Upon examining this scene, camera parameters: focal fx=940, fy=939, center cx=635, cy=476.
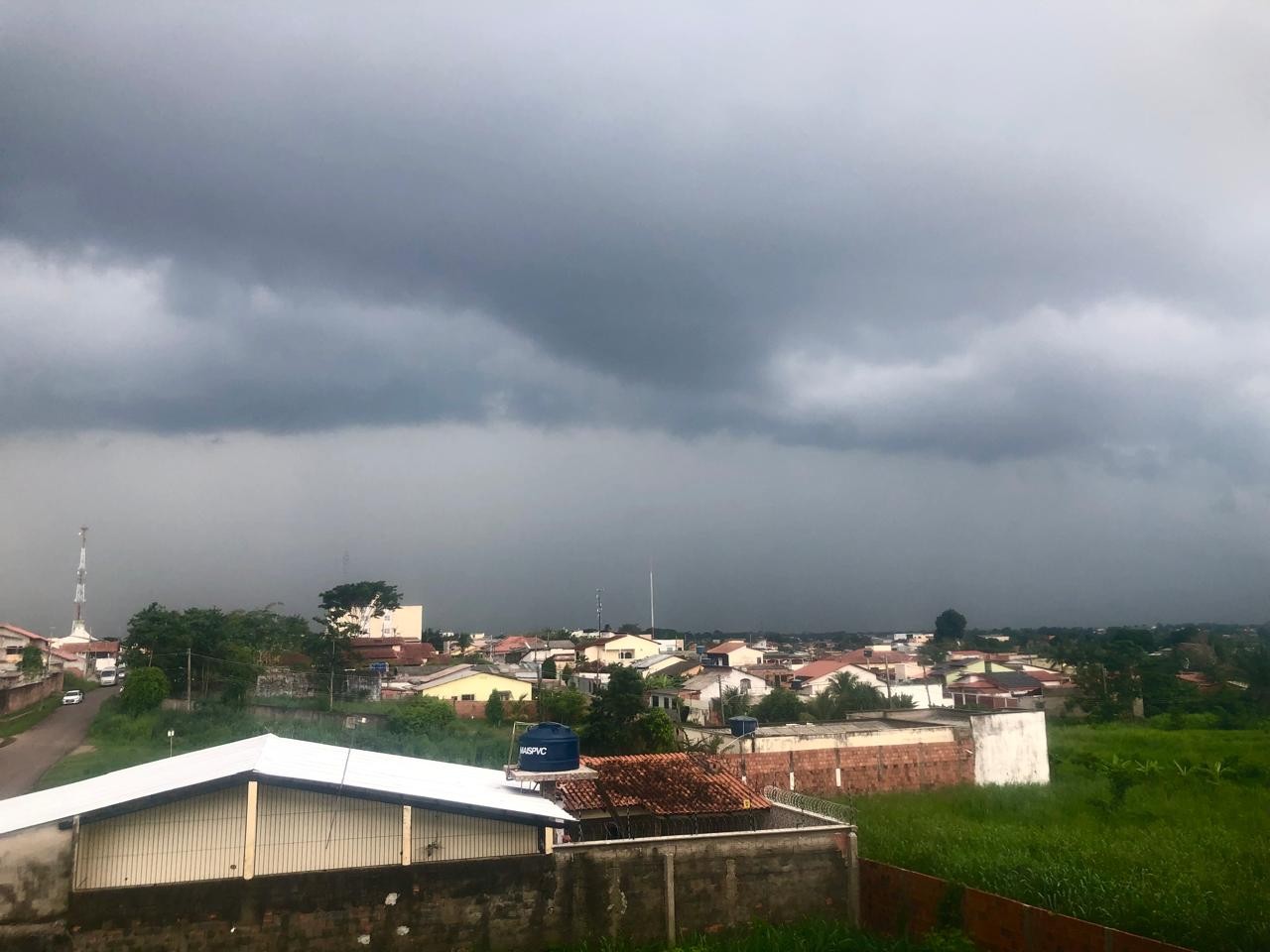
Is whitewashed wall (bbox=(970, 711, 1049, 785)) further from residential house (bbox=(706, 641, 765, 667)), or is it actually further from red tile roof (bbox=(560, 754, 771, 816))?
residential house (bbox=(706, 641, 765, 667))

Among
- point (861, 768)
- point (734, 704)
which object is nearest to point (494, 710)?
point (734, 704)

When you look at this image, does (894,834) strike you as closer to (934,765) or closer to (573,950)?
(573,950)

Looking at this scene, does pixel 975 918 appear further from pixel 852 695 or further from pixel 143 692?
pixel 852 695

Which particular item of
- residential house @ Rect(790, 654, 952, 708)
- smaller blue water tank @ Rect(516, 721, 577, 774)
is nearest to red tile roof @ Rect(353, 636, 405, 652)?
residential house @ Rect(790, 654, 952, 708)

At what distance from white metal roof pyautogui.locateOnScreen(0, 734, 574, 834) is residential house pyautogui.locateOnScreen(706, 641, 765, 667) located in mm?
64094

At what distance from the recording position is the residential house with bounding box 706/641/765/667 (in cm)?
A: 8669

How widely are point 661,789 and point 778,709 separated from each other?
35.3m

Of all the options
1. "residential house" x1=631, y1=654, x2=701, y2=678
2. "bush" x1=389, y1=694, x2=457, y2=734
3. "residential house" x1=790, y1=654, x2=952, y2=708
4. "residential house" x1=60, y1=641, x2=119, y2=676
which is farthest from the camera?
"residential house" x1=60, y1=641, x2=119, y2=676

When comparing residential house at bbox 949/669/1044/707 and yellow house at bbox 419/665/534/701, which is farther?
residential house at bbox 949/669/1044/707

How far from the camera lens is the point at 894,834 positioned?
23078mm

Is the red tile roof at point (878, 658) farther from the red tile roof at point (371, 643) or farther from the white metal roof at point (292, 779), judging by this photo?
the white metal roof at point (292, 779)

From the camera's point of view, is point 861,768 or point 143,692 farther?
point 143,692

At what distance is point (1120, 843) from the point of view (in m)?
23.8

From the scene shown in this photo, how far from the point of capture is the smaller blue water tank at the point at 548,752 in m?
20.8
